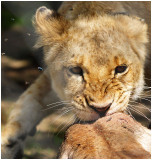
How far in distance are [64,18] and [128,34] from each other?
424 millimetres

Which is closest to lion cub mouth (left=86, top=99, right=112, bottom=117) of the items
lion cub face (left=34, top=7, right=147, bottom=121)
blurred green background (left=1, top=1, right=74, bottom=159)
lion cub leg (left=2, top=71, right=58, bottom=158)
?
lion cub face (left=34, top=7, right=147, bottom=121)

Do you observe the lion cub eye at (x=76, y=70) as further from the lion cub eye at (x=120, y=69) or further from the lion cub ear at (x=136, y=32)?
the lion cub ear at (x=136, y=32)

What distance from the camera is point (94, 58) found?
1.80m

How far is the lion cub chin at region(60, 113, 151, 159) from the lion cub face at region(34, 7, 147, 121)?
286mm

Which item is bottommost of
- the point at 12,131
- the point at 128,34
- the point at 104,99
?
the point at 12,131

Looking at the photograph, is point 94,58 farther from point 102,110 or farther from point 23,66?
point 23,66

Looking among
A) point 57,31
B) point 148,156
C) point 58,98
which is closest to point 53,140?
point 58,98

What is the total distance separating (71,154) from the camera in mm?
1188

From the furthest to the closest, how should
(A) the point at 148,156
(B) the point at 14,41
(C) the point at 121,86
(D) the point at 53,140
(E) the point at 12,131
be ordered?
(B) the point at 14,41
(D) the point at 53,140
(E) the point at 12,131
(C) the point at 121,86
(A) the point at 148,156

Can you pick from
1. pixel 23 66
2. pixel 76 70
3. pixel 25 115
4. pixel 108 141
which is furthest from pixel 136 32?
pixel 23 66

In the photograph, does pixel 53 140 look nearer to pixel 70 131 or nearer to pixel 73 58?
pixel 73 58

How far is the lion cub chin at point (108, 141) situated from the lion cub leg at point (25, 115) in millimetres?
1104

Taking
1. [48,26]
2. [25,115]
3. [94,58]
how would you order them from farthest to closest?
[25,115]
[48,26]
[94,58]

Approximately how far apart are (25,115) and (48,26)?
2.42ft
